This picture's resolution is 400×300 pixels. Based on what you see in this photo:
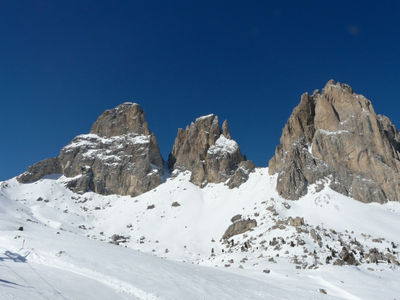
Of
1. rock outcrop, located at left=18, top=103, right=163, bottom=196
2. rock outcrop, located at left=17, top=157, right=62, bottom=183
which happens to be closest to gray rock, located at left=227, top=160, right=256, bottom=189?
rock outcrop, located at left=18, top=103, right=163, bottom=196

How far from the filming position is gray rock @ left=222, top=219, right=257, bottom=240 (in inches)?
2537

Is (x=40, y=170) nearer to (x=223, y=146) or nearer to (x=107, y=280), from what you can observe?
(x=223, y=146)

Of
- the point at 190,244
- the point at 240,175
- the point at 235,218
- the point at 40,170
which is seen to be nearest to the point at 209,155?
the point at 240,175

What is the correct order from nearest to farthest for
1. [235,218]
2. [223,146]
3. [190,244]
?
1. [190,244]
2. [235,218]
3. [223,146]

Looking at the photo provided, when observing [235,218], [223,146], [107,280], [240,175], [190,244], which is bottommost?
[107,280]

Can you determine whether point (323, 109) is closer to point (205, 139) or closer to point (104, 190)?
point (205, 139)

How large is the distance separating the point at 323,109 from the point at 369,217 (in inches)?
1310

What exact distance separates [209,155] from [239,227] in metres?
39.3

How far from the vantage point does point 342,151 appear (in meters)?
75.6

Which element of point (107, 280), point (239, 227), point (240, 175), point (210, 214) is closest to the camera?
point (107, 280)

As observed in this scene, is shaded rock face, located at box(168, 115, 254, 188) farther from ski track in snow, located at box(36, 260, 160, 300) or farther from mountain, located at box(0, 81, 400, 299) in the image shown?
ski track in snow, located at box(36, 260, 160, 300)

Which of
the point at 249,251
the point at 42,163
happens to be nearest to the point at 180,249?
the point at 249,251

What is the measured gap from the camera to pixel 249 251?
4969 centimetres

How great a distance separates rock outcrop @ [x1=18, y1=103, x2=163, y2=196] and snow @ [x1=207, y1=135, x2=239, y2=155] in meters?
21.2
